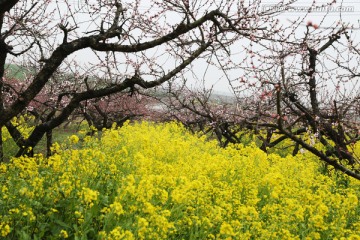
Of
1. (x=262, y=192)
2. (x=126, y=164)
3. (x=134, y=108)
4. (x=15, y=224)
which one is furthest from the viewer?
(x=134, y=108)

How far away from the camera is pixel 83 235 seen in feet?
12.6

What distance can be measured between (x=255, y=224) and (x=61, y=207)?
7.26 ft

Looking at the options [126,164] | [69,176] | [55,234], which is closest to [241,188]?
[126,164]

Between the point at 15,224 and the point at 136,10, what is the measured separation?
496 cm

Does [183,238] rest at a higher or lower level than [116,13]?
lower

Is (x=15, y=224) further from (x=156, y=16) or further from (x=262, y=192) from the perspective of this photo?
(x=156, y=16)

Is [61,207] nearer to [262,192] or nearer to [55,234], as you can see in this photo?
[55,234]

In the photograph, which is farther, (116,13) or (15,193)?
(116,13)

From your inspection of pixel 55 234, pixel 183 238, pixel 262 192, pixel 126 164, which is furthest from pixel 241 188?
pixel 55 234

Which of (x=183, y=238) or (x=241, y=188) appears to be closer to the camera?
(x=183, y=238)

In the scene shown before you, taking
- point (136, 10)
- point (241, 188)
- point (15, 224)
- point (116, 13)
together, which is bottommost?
point (15, 224)

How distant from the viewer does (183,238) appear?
4.70m

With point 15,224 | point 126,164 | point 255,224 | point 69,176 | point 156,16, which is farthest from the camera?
point 156,16

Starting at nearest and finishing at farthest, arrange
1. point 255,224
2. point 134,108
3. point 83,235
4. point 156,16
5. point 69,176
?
point 83,235 < point 255,224 < point 69,176 < point 156,16 < point 134,108
